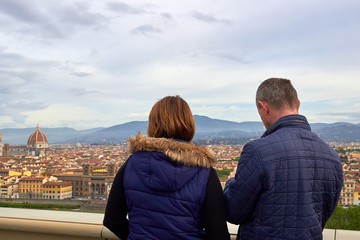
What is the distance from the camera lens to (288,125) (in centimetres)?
92

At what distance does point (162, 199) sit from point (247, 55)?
9.49 m

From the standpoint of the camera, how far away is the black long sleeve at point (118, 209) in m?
0.99

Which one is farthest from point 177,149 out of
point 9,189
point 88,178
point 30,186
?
point 88,178

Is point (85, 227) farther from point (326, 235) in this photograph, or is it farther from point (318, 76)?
point (318, 76)

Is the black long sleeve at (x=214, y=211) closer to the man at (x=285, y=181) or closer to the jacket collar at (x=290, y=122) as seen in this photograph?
the man at (x=285, y=181)

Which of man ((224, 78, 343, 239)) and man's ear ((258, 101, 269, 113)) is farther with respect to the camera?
man's ear ((258, 101, 269, 113))

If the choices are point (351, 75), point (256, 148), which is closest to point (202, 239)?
point (256, 148)

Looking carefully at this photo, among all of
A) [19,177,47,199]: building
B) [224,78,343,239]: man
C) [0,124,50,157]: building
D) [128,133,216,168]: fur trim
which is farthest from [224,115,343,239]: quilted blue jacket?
[0,124,50,157]: building

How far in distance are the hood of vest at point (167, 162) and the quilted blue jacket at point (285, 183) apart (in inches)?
5.0

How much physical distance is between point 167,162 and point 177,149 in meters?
0.05

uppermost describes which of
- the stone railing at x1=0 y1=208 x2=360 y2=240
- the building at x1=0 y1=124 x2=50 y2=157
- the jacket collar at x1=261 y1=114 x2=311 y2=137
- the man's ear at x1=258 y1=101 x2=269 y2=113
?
the man's ear at x1=258 y1=101 x2=269 y2=113

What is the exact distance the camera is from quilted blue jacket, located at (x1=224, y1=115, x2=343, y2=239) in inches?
34.0

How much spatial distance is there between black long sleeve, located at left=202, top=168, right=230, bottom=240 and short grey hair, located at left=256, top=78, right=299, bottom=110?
0.29 m

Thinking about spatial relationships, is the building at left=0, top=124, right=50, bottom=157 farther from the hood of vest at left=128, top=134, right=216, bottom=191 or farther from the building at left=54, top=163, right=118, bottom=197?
the hood of vest at left=128, top=134, right=216, bottom=191
